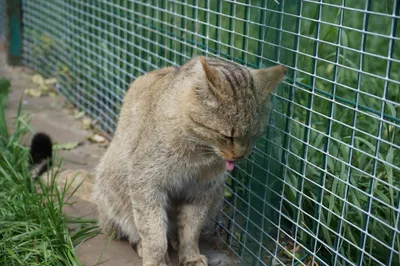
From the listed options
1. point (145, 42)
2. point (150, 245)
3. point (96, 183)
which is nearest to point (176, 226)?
point (150, 245)

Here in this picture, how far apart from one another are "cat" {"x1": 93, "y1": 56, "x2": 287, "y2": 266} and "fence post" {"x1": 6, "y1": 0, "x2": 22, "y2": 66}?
4210 mm

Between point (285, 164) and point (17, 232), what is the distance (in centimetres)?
172

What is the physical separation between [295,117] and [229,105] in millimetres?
1277

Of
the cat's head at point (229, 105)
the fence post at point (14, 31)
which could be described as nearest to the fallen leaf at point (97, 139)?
the cat's head at point (229, 105)

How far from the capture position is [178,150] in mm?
3141

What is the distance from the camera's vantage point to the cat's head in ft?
9.29

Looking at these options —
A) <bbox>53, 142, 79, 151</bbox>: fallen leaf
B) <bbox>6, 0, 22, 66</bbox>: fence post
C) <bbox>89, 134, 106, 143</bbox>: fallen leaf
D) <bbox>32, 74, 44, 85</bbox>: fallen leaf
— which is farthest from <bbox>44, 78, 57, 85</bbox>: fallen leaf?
<bbox>53, 142, 79, 151</bbox>: fallen leaf

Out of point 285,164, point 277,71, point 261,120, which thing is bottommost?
point 285,164

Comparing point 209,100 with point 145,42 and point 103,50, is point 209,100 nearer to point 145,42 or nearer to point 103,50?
point 145,42

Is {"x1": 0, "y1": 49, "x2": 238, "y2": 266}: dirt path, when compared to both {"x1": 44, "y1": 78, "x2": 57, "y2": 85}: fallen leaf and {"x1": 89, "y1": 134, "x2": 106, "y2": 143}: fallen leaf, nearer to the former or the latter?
{"x1": 89, "y1": 134, "x2": 106, "y2": 143}: fallen leaf

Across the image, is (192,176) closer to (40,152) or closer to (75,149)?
(40,152)

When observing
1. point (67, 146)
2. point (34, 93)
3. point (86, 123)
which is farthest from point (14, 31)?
point (67, 146)

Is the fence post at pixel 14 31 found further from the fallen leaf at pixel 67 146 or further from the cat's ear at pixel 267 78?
the cat's ear at pixel 267 78

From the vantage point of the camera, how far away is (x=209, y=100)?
286 centimetres
